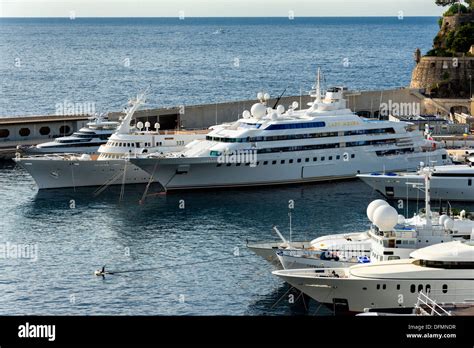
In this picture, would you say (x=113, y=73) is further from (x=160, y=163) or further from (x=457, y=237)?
(x=457, y=237)

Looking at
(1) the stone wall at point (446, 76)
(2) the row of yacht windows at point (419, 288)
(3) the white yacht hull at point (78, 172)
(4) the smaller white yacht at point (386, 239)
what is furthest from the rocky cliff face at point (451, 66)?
(2) the row of yacht windows at point (419, 288)

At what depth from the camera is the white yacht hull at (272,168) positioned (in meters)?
65.4

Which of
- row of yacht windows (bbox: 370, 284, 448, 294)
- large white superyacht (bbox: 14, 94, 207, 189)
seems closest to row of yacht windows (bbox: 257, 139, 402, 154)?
large white superyacht (bbox: 14, 94, 207, 189)

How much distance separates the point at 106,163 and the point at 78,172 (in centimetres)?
190

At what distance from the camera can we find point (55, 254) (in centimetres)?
4747

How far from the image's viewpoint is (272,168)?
67.2 meters

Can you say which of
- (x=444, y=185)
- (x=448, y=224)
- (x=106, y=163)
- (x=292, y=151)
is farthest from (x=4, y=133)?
Answer: (x=448, y=224)

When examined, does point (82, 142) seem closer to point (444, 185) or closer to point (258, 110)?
point (258, 110)

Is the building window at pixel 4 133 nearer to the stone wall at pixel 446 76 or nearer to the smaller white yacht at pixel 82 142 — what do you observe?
the smaller white yacht at pixel 82 142

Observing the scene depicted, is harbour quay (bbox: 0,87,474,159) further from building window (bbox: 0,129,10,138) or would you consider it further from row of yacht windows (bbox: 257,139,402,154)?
row of yacht windows (bbox: 257,139,402,154)

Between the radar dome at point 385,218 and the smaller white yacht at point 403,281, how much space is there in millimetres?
2062

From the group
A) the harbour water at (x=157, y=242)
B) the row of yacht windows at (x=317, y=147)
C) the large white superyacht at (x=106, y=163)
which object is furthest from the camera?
the row of yacht windows at (x=317, y=147)

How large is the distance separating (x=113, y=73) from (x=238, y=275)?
12235 centimetres
